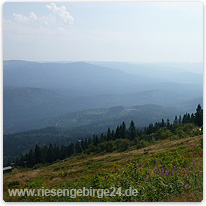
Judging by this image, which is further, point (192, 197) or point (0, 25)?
point (0, 25)

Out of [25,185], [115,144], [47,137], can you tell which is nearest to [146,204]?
[25,185]

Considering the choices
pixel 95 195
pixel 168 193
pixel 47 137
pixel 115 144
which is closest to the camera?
pixel 168 193

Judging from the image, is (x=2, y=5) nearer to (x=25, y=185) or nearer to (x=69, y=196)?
(x=25, y=185)

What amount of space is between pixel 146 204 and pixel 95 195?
1840 mm

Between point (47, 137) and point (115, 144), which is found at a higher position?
point (115, 144)

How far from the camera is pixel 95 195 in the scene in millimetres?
7199

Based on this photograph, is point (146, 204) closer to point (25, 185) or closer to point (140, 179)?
point (140, 179)

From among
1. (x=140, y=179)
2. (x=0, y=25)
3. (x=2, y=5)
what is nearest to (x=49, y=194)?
(x=140, y=179)

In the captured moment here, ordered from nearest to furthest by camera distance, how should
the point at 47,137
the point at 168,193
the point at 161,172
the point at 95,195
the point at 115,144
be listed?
the point at 168,193 < the point at 95,195 < the point at 161,172 < the point at 115,144 < the point at 47,137

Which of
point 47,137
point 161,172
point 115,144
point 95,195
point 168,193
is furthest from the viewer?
point 47,137

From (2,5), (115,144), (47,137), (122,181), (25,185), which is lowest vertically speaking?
(47,137)

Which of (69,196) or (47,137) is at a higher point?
(69,196)

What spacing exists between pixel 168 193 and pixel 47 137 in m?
160

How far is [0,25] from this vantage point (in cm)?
835
